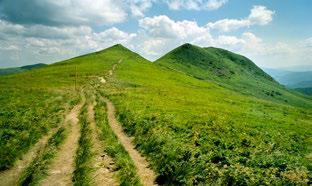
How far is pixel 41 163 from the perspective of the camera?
16.9 metres

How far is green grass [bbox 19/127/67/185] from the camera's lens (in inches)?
600

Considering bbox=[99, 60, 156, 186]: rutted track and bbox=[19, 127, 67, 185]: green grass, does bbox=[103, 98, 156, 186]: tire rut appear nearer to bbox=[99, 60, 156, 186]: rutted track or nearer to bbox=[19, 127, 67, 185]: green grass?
bbox=[99, 60, 156, 186]: rutted track

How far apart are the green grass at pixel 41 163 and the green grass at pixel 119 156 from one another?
124 inches

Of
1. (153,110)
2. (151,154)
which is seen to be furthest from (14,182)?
(153,110)

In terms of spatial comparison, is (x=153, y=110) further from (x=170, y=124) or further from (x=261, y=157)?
(x=261, y=157)

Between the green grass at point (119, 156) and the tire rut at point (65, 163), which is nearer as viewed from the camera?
the green grass at point (119, 156)

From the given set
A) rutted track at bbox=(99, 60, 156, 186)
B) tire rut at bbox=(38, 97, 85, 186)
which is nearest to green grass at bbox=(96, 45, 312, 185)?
rutted track at bbox=(99, 60, 156, 186)

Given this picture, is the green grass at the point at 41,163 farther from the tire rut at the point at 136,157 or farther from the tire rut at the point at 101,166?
the tire rut at the point at 136,157

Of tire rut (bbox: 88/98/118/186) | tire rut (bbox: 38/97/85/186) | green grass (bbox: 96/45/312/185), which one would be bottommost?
tire rut (bbox: 38/97/85/186)

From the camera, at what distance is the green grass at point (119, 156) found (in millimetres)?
14578

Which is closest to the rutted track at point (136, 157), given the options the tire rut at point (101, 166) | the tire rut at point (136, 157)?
the tire rut at point (136, 157)

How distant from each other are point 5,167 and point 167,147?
930cm

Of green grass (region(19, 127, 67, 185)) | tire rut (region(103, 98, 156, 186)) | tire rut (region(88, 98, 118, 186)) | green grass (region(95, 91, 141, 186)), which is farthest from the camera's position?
green grass (region(19, 127, 67, 185))

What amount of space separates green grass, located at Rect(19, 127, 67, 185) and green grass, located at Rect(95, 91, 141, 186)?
3.15 metres
